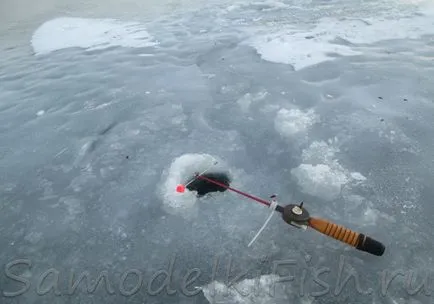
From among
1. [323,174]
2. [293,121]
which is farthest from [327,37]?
[323,174]

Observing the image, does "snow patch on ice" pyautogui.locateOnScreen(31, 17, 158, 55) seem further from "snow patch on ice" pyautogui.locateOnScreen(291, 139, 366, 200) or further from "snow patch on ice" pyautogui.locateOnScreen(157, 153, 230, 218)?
"snow patch on ice" pyautogui.locateOnScreen(291, 139, 366, 200)

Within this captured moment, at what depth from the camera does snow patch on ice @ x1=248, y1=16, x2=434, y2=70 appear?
6.87m

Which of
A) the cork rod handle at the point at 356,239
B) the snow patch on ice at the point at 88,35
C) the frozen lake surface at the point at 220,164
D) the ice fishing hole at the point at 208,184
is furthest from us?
the snow patch on ice at the point at 88,35

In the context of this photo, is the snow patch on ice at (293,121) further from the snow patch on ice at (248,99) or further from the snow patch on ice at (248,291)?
the snow patch on ice at (248,291)

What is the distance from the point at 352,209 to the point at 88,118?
4.09m

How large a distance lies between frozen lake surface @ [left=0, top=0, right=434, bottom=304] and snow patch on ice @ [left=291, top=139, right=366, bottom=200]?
0.02m

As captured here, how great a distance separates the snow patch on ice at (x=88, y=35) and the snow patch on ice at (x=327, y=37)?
3000 mm

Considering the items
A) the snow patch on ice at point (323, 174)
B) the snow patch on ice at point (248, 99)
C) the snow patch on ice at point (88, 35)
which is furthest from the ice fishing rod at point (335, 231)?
the snow patch on ice at point (88, 35)

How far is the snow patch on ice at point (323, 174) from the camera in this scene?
3.71 meters

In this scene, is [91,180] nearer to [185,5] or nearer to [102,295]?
[102,295]

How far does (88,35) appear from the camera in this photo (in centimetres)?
952

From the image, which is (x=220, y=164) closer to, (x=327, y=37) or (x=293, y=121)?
(x=293, y=121)

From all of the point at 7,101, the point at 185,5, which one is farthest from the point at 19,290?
the point at 185,5

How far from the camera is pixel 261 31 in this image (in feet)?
27.8
